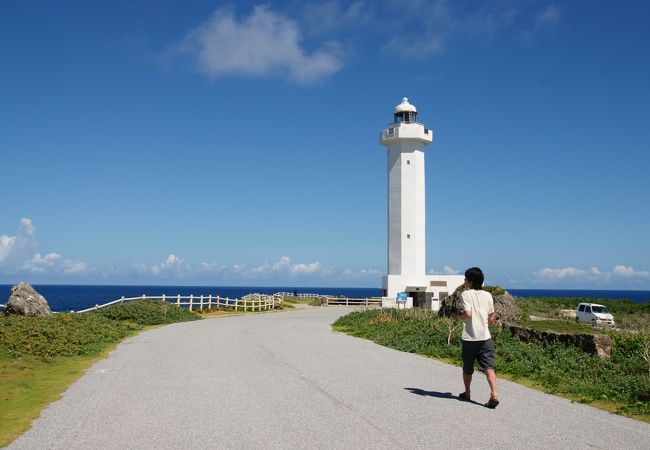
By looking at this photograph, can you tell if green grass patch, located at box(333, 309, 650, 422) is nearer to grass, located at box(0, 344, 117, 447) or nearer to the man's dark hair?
the man's dark hair

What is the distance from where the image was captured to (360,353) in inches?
613

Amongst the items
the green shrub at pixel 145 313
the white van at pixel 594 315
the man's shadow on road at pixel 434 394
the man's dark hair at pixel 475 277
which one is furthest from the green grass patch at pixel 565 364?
the white van at pixel 594 315

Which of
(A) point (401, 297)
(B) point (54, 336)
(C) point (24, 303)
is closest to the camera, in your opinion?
(B) point (54, 336)

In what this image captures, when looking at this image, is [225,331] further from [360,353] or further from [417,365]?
[417,365]

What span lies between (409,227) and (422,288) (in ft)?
15.4

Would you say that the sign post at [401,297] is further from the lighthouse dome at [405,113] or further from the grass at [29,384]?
the grass at [29,384]

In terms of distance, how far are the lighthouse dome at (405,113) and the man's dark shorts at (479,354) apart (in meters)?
38.5

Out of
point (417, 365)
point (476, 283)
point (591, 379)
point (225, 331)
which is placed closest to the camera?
point (476, 283)

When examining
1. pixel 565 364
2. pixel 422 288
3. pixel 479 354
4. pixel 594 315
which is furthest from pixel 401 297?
pixel 479 354

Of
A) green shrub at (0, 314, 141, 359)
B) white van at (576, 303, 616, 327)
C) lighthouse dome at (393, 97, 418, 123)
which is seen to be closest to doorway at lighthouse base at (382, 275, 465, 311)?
white van at (576, 303, 616, 327)

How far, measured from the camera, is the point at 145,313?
2883 centimetres

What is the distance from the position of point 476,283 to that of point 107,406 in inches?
234

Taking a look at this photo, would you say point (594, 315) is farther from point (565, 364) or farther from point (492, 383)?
point (492, 383)

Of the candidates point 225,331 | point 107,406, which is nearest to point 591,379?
point 107,406
